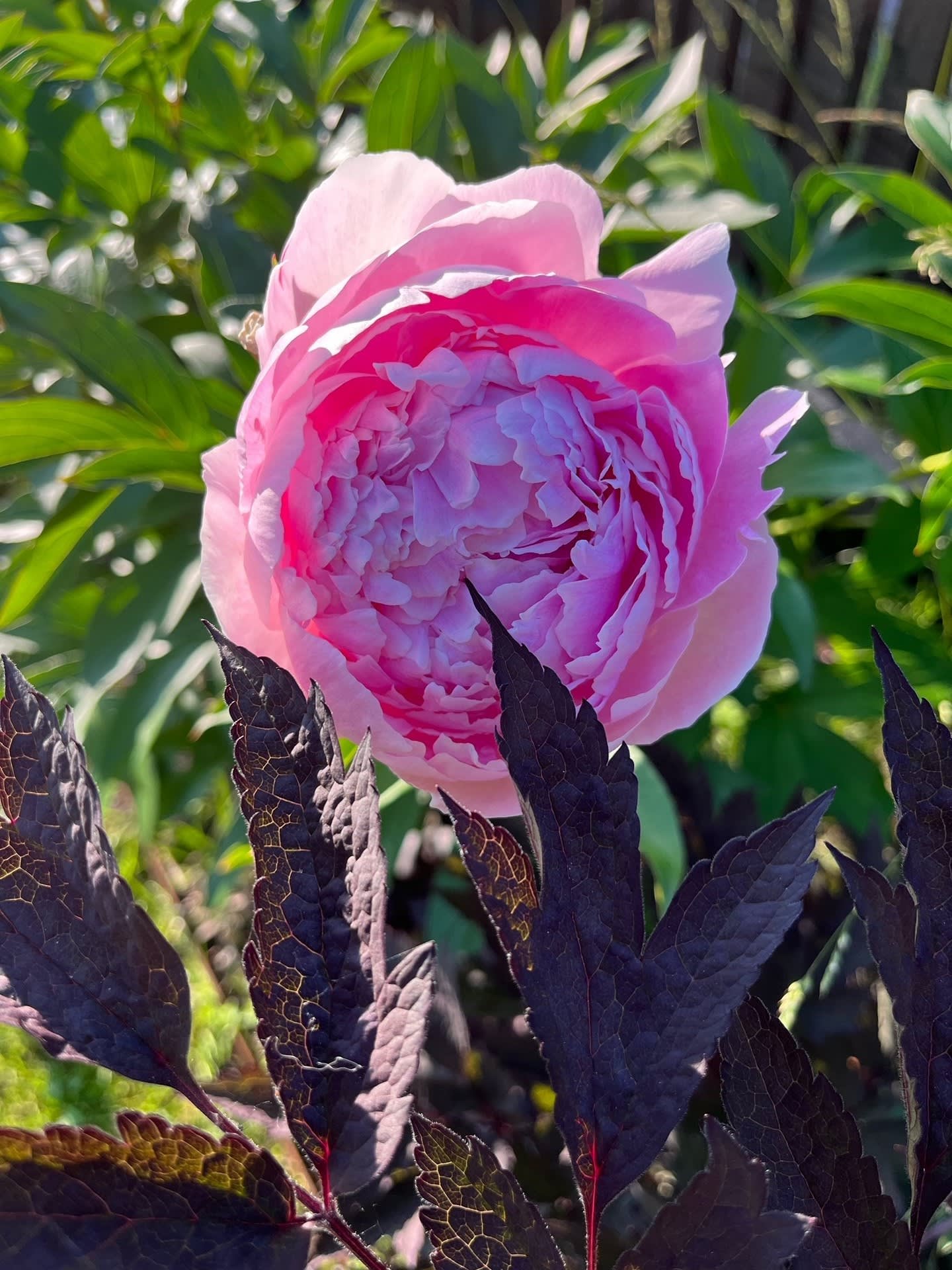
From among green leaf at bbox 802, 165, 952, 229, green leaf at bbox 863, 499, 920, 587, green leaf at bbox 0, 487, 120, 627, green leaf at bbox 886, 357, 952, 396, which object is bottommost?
green leaf at bbox 863, 499, 920, 587

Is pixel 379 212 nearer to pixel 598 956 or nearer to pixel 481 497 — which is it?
pixel 481 497

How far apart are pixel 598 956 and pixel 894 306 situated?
0.52 metres

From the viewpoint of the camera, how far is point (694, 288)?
18.8 inches

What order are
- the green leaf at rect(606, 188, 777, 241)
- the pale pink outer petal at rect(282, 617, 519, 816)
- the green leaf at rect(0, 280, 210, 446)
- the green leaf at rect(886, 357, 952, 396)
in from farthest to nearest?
the green leaf at rect(606, 188, 777, 241) < the green leaf at rect(0, 280, 210, 446) < the green leaf at rect(886, 357, 952, 396) < the pale pink outer petal at rect(282, 617, 519, 816)

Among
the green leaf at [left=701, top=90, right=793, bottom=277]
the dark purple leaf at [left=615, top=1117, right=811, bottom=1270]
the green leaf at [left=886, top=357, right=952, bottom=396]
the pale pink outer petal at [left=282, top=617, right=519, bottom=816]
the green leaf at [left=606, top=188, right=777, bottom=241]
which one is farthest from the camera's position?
the green leaf at [left=701, top=90, right=793, bottom=277]

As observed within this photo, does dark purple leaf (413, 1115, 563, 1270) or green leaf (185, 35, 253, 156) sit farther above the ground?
green leaf (185, 35, 253, 156)

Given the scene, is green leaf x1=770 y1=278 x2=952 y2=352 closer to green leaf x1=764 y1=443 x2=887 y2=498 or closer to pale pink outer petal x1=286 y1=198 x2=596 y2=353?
green leaf x1=764 y1=443 x2=887 y2=498

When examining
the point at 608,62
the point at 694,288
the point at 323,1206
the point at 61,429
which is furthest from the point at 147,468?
the point at 608,62

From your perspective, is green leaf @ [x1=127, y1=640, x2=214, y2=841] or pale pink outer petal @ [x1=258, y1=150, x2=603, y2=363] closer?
pale pink outer petal @ [x1=258, y1=150, x2=603, y2=363]

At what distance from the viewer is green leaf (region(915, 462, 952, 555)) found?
27.0 inches

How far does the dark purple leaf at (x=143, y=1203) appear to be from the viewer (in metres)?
0.28

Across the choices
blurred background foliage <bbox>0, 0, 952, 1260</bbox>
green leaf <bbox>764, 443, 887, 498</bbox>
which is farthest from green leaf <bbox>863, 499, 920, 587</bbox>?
green leaf <bbox>764, 443, 887, 498</bbox>

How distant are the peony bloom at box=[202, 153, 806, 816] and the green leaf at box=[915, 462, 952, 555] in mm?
253

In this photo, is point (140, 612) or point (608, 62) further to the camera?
point (608, 62)
